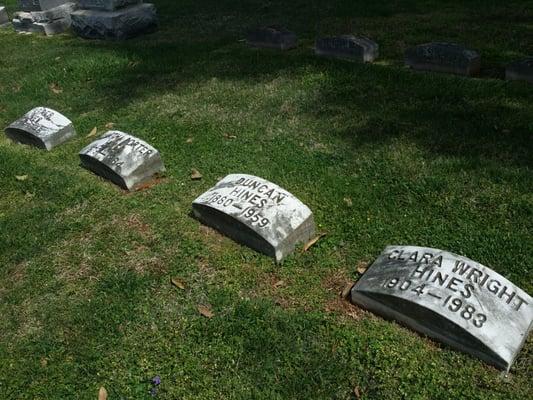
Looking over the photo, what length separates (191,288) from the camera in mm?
3803

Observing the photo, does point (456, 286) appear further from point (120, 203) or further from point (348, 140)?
point (120, 203)

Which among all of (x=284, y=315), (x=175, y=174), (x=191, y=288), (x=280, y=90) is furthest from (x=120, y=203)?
(x=280, y=90)

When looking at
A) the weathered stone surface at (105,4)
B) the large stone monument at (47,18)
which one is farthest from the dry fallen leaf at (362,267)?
the large stone monument at (47,18)

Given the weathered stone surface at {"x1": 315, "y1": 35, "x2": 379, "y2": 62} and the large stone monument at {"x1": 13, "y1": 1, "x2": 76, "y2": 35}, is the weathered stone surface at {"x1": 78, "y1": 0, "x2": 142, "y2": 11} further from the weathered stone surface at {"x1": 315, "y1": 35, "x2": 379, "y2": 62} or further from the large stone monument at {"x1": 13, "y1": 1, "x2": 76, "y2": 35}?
the weathered stone surface at {"x1": 315, "y1": 35, "x2": 379, "y2": 62}

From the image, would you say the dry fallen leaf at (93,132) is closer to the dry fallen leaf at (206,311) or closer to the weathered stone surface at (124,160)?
the weathered stone surface at (124,160)

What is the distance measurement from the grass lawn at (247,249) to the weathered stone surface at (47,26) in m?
3.10

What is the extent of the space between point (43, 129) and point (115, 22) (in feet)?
13.3

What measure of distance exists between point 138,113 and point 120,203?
2182 millimetres

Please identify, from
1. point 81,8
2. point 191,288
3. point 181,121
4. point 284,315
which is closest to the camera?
point 284,315

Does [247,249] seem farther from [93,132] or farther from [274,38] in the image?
[274,38]

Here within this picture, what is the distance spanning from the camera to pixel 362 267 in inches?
152

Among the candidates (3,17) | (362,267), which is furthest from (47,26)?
(362,267)

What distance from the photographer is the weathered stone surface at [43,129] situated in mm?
6098

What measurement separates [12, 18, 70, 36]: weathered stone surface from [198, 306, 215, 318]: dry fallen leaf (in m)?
9.00
